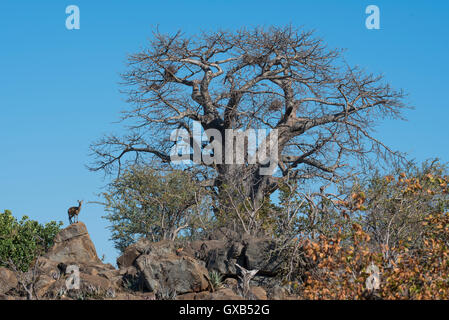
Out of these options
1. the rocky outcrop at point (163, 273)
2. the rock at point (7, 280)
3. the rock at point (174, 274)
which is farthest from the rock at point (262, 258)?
the rock at point (7, 280)

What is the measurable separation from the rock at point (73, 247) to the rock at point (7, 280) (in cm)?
119

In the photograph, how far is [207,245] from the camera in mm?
12406

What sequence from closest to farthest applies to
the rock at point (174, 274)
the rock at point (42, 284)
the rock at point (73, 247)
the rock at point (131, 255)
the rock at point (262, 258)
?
the rock at point (174, 274) → the rock at point (42, 284) → the rock at point (262, 258) → the rock at point (131, 255) → the rock at point (73, 247)

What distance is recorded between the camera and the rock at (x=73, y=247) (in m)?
13.7

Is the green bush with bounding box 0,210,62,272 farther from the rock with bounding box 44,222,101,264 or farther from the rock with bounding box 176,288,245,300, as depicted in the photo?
the rock with bounding box 176,288,245,300

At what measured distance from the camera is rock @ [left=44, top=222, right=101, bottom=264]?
539 inches

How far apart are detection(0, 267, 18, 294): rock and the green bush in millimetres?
1404

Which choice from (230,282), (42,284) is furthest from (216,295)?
(42,284)

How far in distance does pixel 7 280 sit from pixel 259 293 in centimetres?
552

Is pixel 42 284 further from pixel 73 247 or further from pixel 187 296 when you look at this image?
pixel 187 296

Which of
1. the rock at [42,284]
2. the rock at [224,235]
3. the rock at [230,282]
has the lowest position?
the rock at [230,282]

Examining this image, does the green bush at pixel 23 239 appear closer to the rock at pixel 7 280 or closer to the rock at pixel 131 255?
the rock at pixel 7 280
